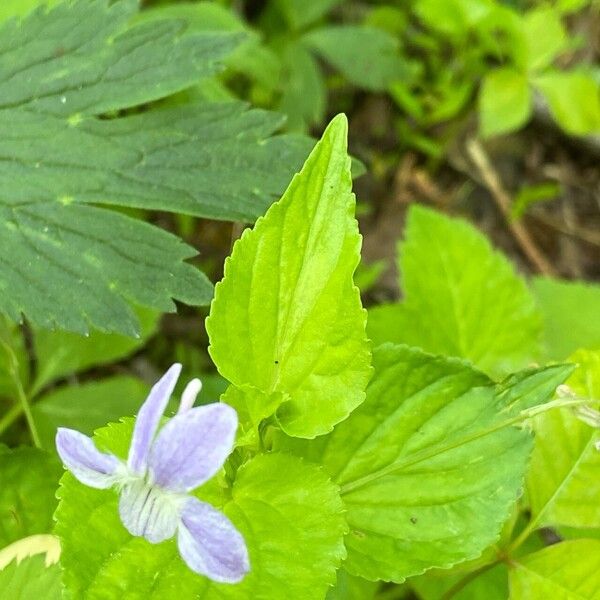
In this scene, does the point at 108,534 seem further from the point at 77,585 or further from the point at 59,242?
the point at 59,242

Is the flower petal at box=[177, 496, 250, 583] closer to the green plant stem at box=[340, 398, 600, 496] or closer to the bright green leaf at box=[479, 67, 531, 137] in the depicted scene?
the green plant stem at box=[340, 398, 600, 496]

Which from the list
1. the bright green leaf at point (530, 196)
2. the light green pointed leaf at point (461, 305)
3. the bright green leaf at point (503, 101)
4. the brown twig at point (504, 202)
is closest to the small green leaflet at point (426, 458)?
the light green pointed leaf at point (461, 305)

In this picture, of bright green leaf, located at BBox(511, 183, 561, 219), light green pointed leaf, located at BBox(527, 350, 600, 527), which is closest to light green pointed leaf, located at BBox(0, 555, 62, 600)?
light green pointed leaf, located at BBox(527, 350, 600, 527)

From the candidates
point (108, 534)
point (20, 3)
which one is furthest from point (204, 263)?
point (108, 534)

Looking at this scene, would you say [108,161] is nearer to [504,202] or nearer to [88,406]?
[88,406]

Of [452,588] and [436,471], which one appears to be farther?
[452,588]
